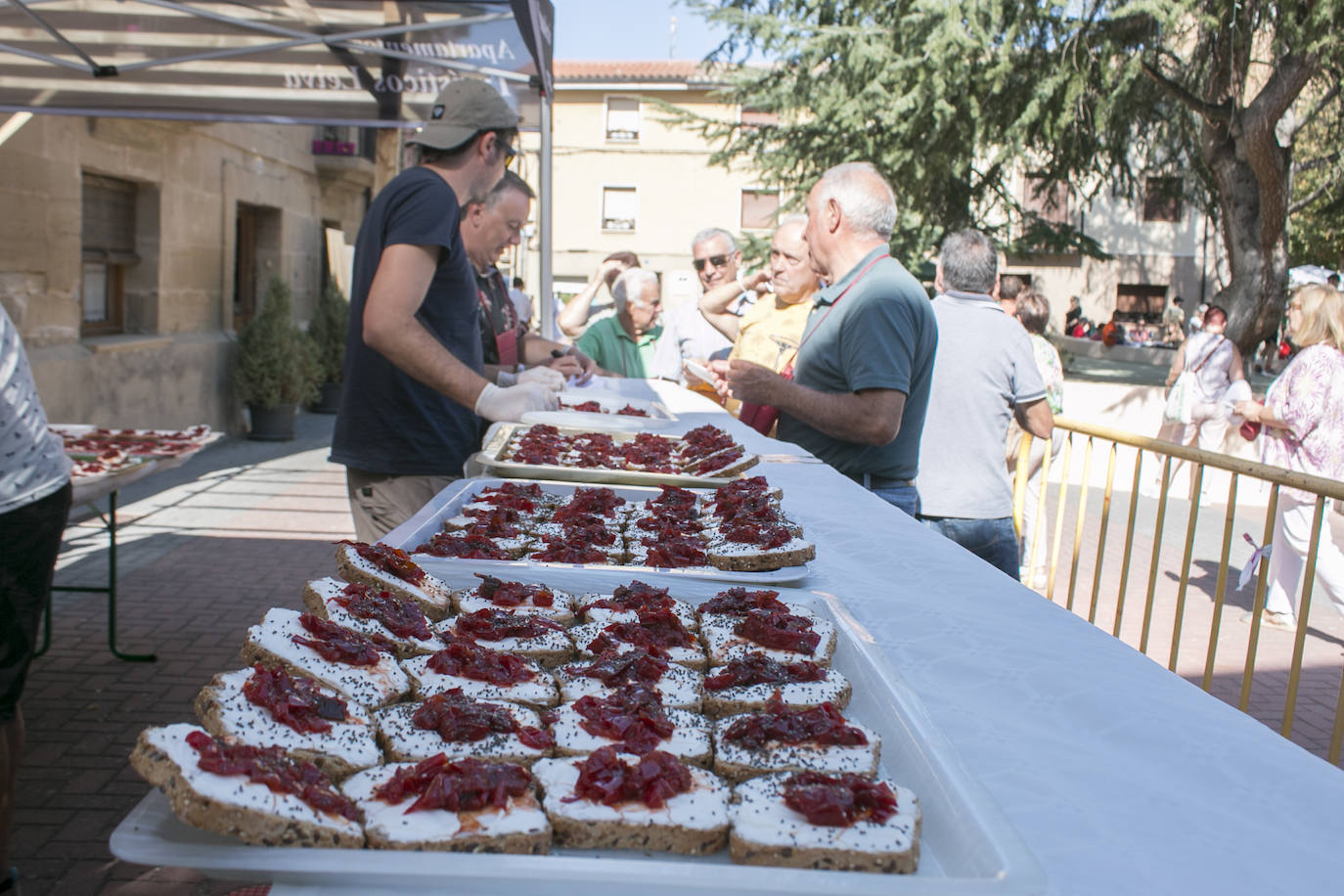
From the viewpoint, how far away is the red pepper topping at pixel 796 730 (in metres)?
1.29

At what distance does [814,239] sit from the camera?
3.77 metres

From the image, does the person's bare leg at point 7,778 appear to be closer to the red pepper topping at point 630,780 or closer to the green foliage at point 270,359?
the red pepper topping at point 630,780

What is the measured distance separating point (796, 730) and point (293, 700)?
24.3 inches

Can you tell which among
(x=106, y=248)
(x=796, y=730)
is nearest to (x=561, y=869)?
(x=796, y=730)

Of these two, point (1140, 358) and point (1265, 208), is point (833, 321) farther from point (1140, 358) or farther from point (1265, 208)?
point (1140, 358)

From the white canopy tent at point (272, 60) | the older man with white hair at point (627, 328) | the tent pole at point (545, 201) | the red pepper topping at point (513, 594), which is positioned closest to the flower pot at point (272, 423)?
the white canopy tent at point (272, 60)

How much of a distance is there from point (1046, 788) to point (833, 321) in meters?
2.51

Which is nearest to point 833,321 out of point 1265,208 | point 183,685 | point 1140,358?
point 183,685

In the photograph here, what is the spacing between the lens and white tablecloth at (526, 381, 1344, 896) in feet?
3.49

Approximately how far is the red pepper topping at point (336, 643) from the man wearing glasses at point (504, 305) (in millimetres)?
2421

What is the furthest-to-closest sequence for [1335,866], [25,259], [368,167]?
[368,167], [25,259], [1335,866]

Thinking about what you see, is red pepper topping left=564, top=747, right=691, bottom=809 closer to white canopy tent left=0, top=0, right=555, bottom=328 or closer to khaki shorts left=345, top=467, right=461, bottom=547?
khaki shorts left=345, top=467, right=461, bottom=547

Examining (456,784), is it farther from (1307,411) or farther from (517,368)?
(1307,411)

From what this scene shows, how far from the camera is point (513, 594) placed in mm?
1738
